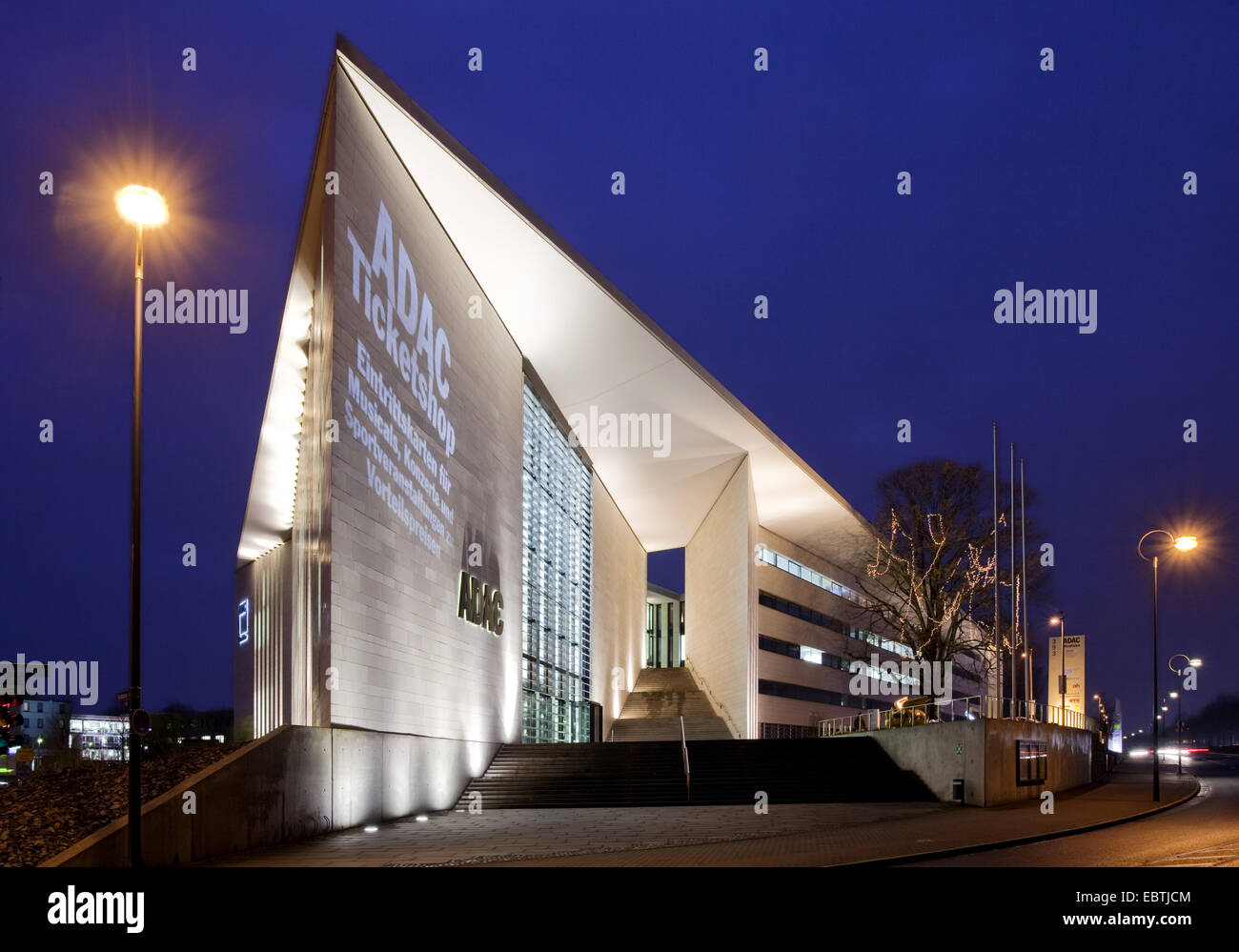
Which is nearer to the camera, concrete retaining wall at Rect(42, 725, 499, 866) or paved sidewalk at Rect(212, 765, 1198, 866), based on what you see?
concrete retaining wall at Rect(42, 725, 499, 866)

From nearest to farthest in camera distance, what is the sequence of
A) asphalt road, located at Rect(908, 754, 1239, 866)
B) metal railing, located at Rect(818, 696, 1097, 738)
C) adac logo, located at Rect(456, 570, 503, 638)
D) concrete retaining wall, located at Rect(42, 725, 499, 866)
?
concrete retaining wall, located at Rect(42, 725, 499, 866) < asphalt road, located at Rect(908, 754, 1239, 866) < adac logo, located at Rect(456, 570, 503, 638) < metal railing, located at Rect(818, 696, 1097, 738)

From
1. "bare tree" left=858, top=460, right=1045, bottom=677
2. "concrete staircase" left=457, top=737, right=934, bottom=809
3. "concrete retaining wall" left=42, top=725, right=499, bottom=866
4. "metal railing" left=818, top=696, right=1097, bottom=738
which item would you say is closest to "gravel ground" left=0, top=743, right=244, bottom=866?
"concrete retaining wall" left=42, top=725, right=499, bottom=866

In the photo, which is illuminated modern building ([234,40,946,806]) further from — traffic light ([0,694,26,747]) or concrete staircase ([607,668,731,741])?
traffic light ([0,694,26,747])

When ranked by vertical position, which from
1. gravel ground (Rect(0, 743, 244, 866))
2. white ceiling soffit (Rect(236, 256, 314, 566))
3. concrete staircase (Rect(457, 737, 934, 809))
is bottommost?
concrete staircase (Rect(457, 737, 934, 809))

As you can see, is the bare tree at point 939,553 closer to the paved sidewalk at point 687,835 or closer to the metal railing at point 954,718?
the metal railing at point 954,718

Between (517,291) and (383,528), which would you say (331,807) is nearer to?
(383,528)

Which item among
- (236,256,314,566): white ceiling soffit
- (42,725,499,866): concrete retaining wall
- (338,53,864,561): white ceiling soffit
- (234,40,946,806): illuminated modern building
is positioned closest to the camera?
(42,725,499,866): concrete retaining wall

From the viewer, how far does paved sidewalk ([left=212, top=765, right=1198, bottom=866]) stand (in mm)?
11672

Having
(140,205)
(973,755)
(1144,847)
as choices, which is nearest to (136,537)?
(140,205)

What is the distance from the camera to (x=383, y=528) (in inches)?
685

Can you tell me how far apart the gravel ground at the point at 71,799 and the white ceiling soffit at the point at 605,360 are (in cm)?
1042

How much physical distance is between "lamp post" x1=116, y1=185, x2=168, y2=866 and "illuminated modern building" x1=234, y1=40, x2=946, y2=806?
5593mm

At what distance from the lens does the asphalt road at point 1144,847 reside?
452 inches
